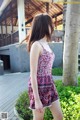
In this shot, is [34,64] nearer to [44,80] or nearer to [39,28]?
[44,80]

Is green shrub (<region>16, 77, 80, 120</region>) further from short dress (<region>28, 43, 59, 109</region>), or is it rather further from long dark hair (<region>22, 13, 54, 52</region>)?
long dark hair (<region>22, 13, 54, 52</region>)

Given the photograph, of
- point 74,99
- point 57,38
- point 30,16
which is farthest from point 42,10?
point 74,99

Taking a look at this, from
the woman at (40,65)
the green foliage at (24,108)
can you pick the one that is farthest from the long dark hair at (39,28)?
the green foliage at (24,108)

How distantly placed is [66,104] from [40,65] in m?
1.39

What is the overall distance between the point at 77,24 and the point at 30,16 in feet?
50.2

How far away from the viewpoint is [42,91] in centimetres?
293

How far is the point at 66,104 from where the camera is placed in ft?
13.3

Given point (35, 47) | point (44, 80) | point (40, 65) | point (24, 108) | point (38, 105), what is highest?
point (35, 47)

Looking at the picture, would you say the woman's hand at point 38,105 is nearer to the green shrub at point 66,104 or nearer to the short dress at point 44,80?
the short dress at point 44,80

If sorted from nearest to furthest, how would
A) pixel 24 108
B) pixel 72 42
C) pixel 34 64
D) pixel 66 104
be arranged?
pixel 34 64 → pixel 66 104 → pixel 24 108 → pixel 72 42

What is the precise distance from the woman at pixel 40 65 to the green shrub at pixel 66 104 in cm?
87

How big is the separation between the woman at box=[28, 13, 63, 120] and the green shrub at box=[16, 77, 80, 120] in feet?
2.86

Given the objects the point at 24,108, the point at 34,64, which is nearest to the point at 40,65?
the point at 34,64

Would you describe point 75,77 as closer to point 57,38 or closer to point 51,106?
point 51,106
